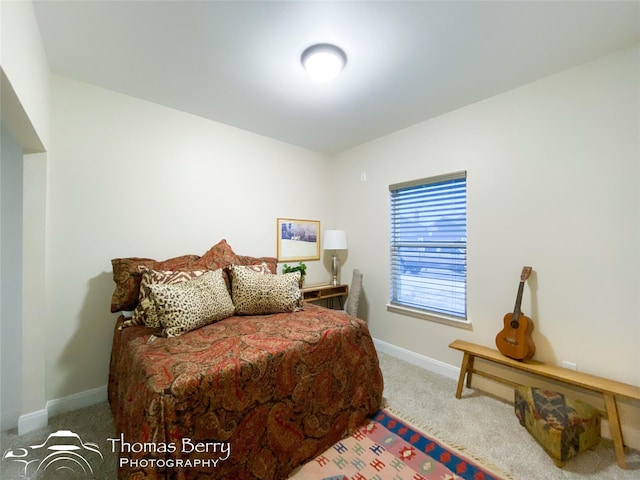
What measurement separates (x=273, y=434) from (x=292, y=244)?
219cm

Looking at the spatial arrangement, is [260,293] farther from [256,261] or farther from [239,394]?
[239,394]

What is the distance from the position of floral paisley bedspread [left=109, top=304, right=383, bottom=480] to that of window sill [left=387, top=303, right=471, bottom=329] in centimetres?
101

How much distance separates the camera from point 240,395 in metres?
1.25

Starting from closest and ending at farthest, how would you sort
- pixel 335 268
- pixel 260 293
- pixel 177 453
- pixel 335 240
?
pixel 177 453, pixel 260 293, pixel 335 240, pixel 335 268

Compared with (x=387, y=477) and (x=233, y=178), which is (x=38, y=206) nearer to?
(x=233, y=178)

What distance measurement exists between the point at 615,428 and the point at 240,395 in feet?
7.15

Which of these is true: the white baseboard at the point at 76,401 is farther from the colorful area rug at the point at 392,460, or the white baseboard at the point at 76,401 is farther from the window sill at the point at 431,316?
the window sill at the point at 431,316

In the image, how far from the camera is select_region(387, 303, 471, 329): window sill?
7.75 feet

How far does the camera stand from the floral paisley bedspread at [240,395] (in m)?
1.06

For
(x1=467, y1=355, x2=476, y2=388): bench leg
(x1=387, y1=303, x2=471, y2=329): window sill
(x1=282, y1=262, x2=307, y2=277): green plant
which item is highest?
(x1=282, y1=262, x2=307, y2=277): green plant

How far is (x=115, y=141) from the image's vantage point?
213 centimetres

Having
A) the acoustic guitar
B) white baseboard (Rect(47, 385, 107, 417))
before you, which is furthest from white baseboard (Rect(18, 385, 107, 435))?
the acoustic guitar

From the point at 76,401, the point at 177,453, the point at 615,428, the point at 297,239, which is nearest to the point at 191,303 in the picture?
the point at 177,453

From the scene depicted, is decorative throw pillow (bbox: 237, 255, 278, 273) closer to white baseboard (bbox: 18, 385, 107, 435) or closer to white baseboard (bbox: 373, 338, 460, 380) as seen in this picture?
white baseboard (bbox: 18, 385, 107, 435)
